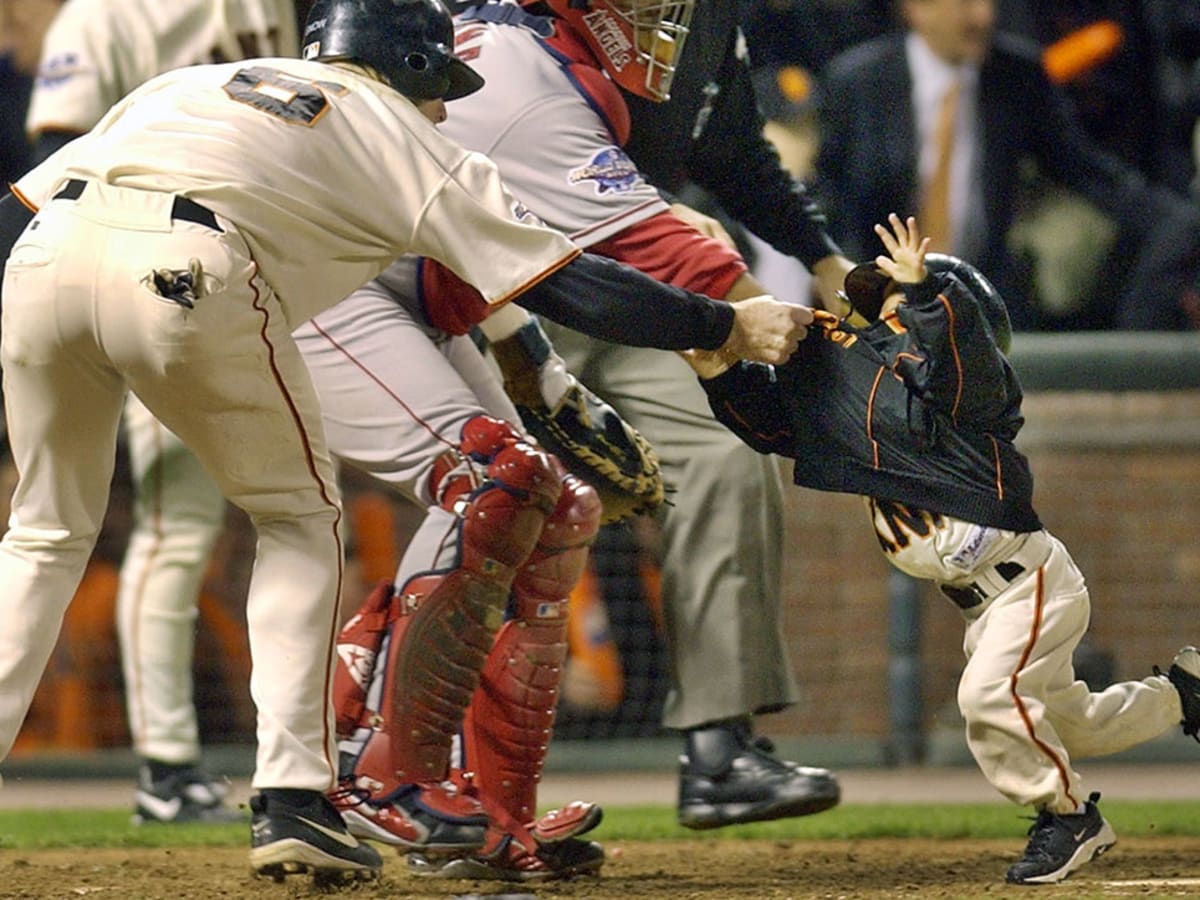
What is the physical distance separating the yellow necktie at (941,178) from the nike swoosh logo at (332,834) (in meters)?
4.63

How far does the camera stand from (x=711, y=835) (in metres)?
5.24

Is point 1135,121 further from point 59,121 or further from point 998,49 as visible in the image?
point 59,121

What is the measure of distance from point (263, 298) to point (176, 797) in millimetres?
2399

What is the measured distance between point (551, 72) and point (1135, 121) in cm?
489

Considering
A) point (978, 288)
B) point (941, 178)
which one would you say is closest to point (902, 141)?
point (941, 178)

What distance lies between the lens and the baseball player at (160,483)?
18.1ft

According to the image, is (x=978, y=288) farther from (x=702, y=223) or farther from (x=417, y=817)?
(x=417, y=817)

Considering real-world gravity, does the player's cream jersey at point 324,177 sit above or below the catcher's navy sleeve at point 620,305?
above

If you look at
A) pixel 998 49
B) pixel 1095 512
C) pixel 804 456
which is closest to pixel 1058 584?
pixel 804 456

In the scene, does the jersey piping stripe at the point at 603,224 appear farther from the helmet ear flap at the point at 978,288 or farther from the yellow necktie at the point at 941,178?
the yellow necktie at the point at 941,178

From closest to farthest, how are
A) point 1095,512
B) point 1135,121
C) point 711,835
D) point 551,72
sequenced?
point 551,72 → point 711,835 → point 1095,512 → point 1135,121

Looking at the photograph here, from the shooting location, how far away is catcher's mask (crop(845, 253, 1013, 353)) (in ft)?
12.6

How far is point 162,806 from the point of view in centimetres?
553

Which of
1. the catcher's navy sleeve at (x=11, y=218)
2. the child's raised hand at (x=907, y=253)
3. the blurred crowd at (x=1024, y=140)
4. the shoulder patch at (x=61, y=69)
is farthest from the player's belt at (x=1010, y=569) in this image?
the blurred crowd at (x=1024, y=140)
